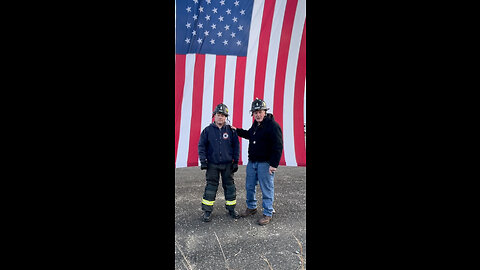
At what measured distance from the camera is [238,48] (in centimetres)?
323

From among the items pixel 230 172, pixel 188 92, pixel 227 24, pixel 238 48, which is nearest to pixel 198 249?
pixel 230 172

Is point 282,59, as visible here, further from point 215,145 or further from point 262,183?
point 262,183

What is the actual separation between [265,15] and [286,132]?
184cm

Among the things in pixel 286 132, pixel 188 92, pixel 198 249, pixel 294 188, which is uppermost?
pixel 188 92

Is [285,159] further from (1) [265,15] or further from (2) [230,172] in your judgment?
(1) [265,15]

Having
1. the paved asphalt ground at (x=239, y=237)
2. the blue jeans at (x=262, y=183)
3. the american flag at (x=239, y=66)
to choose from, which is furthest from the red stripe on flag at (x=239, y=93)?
the paved asphalt ground at (x=239, y=237)

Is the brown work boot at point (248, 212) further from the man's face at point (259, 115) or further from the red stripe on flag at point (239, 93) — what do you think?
the man's face at point (259, 115)

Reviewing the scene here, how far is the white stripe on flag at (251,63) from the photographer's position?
3164mm

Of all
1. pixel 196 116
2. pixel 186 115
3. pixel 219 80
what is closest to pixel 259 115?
pixel 219 80

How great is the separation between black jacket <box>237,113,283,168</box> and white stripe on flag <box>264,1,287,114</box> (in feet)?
1.37

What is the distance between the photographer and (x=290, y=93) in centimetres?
345

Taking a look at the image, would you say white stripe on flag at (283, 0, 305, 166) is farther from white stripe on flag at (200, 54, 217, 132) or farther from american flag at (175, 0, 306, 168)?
white stripe on flag at (200, 54, 217, 132)

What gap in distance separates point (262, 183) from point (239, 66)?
1857 mm

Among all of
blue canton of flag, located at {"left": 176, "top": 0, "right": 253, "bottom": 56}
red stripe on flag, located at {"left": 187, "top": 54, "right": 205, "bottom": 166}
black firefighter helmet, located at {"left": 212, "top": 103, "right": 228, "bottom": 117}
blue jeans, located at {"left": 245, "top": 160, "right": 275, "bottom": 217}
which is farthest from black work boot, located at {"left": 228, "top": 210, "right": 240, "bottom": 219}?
blue canton of flag, located at {"left": 176, "top": 0, "right": 253, "bottom": 56}
